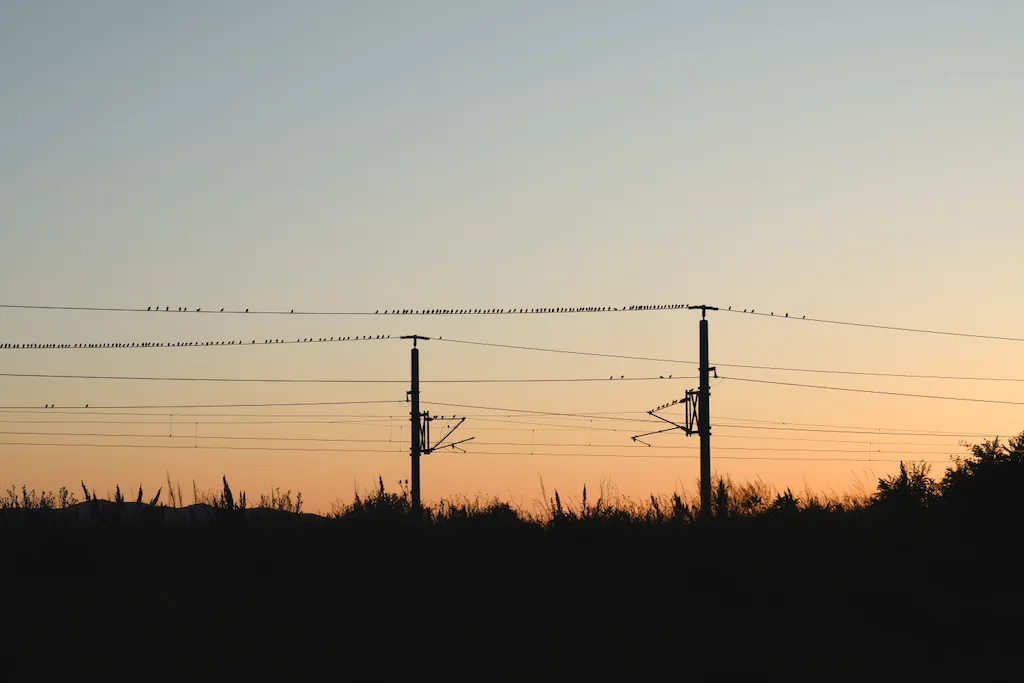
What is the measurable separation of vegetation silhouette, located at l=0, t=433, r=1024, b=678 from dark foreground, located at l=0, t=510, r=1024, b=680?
5cm

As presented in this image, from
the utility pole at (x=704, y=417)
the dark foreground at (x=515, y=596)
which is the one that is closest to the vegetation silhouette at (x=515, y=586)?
the dark foreground at (x=515, y=596)

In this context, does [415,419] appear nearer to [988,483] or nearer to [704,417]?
[704,417]

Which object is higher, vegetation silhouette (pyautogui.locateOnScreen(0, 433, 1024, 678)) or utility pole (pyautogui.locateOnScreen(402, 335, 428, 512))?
utility pole (pyautogui.locateOnScreen(402, 335, 428, 512))

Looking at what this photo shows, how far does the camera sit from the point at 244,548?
21.5 m

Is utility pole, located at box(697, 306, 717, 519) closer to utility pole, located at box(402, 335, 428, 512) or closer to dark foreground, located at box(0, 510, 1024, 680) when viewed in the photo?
utility pole, located at box(402, 335, 428, 512)

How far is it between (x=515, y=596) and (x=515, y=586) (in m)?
0.50

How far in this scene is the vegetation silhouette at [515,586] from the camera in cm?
1719

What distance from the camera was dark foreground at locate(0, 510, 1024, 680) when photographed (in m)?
16.9

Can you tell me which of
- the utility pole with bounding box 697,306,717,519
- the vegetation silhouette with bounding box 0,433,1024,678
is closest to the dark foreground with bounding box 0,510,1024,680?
the vegetation silhouette with bounding box 0,433,1024,678

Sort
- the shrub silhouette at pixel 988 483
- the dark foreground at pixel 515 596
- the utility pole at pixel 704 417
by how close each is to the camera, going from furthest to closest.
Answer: the utility pole at pixel 704 417
the shrub silhouette at pixel 988 483
the dark foreground at pixel 515 596

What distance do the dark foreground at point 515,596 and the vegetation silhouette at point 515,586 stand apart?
48 mm

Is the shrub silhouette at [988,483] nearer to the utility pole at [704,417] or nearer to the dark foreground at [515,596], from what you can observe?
the dark foreground at [515,596]

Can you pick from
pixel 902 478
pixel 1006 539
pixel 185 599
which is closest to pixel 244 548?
pixel 185 599

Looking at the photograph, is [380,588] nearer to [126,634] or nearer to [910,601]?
[126,634]
